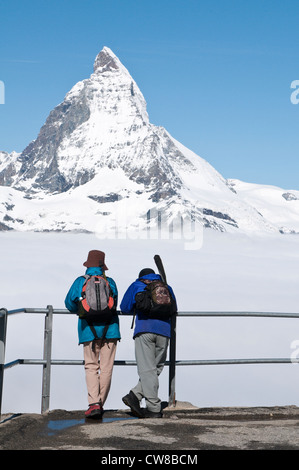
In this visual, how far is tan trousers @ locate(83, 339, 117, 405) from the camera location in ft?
26.5

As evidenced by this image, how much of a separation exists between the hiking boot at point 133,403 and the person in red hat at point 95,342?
30 centimetres

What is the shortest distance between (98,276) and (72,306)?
45 centimetres

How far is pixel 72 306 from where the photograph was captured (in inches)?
316

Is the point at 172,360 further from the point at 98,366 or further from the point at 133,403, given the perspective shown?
the point at 98,366

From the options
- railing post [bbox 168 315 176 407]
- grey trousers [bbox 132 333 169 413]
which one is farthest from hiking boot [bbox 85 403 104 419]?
railing post [bbox 168 315 176 407]

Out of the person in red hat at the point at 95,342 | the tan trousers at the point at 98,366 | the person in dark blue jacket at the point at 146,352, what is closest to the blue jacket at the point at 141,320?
the person in dark blue jacket at the point at 146,352

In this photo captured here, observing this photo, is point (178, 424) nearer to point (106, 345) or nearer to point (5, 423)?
point (106, 345)

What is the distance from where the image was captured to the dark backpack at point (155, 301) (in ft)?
26.4

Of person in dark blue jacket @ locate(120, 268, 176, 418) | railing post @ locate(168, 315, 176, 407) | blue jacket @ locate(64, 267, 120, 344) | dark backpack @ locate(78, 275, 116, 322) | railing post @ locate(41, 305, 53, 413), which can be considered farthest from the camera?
railing post @ locate(168, 315, 176, 407)

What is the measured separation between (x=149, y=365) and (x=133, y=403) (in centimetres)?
47

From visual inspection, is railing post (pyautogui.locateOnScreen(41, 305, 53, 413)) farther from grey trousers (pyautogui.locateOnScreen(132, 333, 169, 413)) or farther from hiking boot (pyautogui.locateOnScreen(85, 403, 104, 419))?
grey trousers (pyautogui.locateOnScreen(132, 333, 169, 413))

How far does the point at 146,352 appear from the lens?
26.8ft

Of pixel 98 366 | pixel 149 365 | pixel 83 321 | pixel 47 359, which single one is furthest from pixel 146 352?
pixel 47 359
